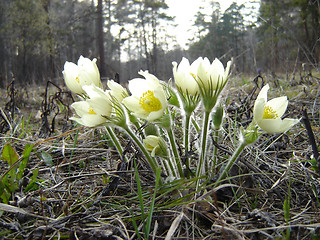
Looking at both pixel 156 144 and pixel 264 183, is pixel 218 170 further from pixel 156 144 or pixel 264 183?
pixel 156 144

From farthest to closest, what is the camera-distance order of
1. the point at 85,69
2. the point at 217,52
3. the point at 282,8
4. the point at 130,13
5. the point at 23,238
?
the point at 130,13, the point at 217,52, the point at 282,8, the point at 85,69, the point at 23,238

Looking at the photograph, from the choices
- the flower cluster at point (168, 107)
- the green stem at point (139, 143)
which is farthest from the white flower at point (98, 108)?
the green stem at point (139, 143)

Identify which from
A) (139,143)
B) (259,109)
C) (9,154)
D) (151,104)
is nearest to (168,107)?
(151,104)

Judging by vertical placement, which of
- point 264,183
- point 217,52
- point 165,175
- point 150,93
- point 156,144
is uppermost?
point 217,52

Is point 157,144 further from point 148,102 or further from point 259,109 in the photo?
point 259,109

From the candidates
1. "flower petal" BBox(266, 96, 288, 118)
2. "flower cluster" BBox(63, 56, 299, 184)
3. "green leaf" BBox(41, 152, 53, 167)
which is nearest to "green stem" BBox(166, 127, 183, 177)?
"flower cluster" BBox(63, 56, 299, 184)

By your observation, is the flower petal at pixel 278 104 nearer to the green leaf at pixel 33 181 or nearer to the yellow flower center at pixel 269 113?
the yellow flower center at pixel 269 113

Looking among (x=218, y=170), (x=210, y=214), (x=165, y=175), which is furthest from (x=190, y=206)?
(x=218, y=170)

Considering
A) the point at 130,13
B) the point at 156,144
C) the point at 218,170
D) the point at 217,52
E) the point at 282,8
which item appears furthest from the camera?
the point at 130,13
